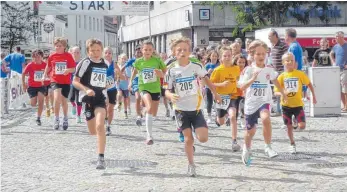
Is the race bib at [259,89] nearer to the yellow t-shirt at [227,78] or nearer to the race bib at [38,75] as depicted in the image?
the yellow t-shirt at [227,78]

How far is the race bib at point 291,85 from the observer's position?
31.0 ft

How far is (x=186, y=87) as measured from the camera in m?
7.63

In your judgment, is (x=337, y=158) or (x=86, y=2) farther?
(x=86, y=2)

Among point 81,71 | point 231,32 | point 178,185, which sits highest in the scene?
point 231,32

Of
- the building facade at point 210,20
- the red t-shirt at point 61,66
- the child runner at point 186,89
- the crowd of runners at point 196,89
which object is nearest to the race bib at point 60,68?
the red t-shirt at point 61,66

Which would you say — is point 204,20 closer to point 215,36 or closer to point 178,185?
point 215,36

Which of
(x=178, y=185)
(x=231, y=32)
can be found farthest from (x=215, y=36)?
(x=178, y=185)

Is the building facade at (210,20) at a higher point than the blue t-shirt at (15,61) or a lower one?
higher

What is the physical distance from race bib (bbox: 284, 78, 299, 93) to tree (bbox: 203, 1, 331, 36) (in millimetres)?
25854

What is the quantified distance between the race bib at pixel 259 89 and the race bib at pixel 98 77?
2137 mm

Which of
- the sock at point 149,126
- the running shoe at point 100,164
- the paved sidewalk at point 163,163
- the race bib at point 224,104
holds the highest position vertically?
the race bib at point 224,104

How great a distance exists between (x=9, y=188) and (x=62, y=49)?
627 cm

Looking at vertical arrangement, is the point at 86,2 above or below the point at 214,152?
above

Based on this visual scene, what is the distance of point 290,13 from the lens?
36.8 metres
